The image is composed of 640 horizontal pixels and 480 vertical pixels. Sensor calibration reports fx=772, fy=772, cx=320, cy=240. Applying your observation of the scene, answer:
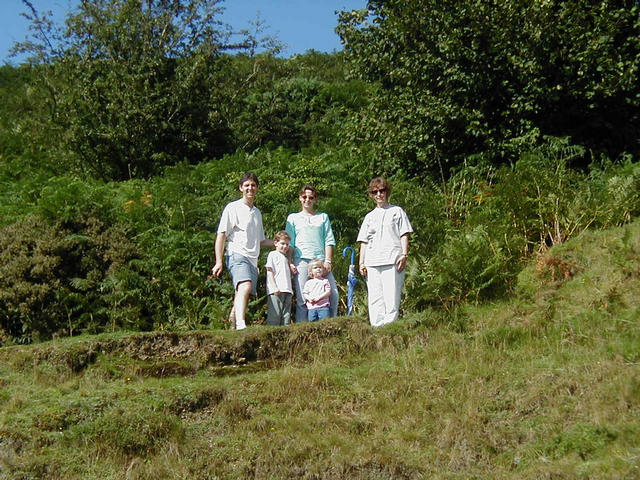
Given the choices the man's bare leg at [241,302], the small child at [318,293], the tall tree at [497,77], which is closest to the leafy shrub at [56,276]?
the man's bare leg at [241,302]

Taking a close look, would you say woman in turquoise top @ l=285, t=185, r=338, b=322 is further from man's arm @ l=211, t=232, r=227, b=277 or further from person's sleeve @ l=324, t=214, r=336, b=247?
man's arm @ l=211, t=232, r=227, b=277

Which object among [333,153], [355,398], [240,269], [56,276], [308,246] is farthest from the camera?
[333,153]

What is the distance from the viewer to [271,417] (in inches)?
260

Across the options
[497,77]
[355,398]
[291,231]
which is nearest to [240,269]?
→ [291,231]

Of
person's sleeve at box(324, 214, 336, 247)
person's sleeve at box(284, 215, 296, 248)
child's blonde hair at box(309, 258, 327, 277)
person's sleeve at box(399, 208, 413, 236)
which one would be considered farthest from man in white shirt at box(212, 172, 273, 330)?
person's sleeve at box(399, 208, 413, 236)

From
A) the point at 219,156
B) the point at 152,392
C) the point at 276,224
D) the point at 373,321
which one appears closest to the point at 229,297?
the point at 276,224

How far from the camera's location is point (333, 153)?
46.4 feet

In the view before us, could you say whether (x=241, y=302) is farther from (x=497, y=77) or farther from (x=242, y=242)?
(x=497, y=77)

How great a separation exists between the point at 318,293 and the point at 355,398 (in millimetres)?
2057

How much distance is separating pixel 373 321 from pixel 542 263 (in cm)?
220

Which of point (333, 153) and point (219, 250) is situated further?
point (333, 153)

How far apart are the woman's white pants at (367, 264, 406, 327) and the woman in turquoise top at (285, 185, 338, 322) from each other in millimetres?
526

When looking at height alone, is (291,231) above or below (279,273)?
above

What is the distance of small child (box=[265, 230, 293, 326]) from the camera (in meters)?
8.77
